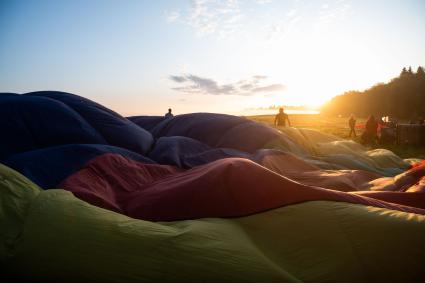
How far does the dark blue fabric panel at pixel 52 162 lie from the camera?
2.34 metres

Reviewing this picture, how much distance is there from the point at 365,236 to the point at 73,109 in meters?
3.25

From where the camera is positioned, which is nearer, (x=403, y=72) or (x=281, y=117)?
(x=281, y=117)

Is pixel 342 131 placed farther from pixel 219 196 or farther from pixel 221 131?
pixel 219 196

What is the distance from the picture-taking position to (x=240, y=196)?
188 centimetres

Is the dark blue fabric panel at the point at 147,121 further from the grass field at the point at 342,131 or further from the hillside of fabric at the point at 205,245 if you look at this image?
the hillside of fabric at the point at 205,245

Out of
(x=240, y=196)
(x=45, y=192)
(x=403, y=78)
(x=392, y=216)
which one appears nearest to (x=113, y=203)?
(x=45, y=192)

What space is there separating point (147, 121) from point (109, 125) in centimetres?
207

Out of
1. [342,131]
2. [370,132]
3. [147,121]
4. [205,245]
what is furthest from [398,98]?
[205,245]

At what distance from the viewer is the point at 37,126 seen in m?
3.10

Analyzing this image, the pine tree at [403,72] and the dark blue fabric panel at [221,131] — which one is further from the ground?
the pine tree at [403,72]

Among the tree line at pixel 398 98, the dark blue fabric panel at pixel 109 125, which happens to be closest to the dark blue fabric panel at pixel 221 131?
the dark blue fabric panel at pixel 109 125

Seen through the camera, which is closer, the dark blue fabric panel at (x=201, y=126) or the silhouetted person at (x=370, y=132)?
the dark blue fabric panel at (x=201, y=126)

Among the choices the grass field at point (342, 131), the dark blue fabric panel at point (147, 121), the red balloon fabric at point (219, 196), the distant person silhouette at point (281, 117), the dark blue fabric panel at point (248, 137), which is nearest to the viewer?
the red balloon fabric at point (219, 196)

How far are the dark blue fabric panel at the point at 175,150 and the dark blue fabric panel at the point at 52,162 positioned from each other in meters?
0.71
